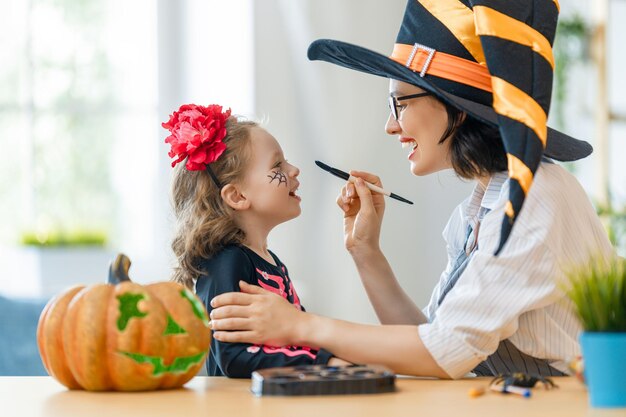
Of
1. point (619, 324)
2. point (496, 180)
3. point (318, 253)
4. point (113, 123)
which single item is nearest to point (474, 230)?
point (496, 180)

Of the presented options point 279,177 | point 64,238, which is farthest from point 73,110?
point 279,177

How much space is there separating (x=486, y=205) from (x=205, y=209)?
0.60 metres

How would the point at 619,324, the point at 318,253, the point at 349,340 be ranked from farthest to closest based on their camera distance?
the point at 318,253 < the point at 349,340 < the point at 619,324

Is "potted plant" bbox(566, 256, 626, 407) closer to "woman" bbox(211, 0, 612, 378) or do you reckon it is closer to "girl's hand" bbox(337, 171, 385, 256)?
"woman" bbox(211, 0, 612, 378)

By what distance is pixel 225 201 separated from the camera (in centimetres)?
192

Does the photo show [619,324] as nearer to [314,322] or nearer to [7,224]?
[314,322]

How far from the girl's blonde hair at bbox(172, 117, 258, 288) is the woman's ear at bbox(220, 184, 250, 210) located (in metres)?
0.01

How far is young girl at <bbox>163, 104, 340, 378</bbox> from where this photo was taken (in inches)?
68.7

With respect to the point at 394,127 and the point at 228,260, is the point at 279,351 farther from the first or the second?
the point at 394,127

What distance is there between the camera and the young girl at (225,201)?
175 centimetres

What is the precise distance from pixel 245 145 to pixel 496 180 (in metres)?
0.57

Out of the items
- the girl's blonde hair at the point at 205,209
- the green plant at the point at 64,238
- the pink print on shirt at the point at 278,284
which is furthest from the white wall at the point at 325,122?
the pink print on shirt at the point at 278,284

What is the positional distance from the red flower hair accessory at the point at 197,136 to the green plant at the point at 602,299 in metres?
0.95

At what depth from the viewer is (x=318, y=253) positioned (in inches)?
138
